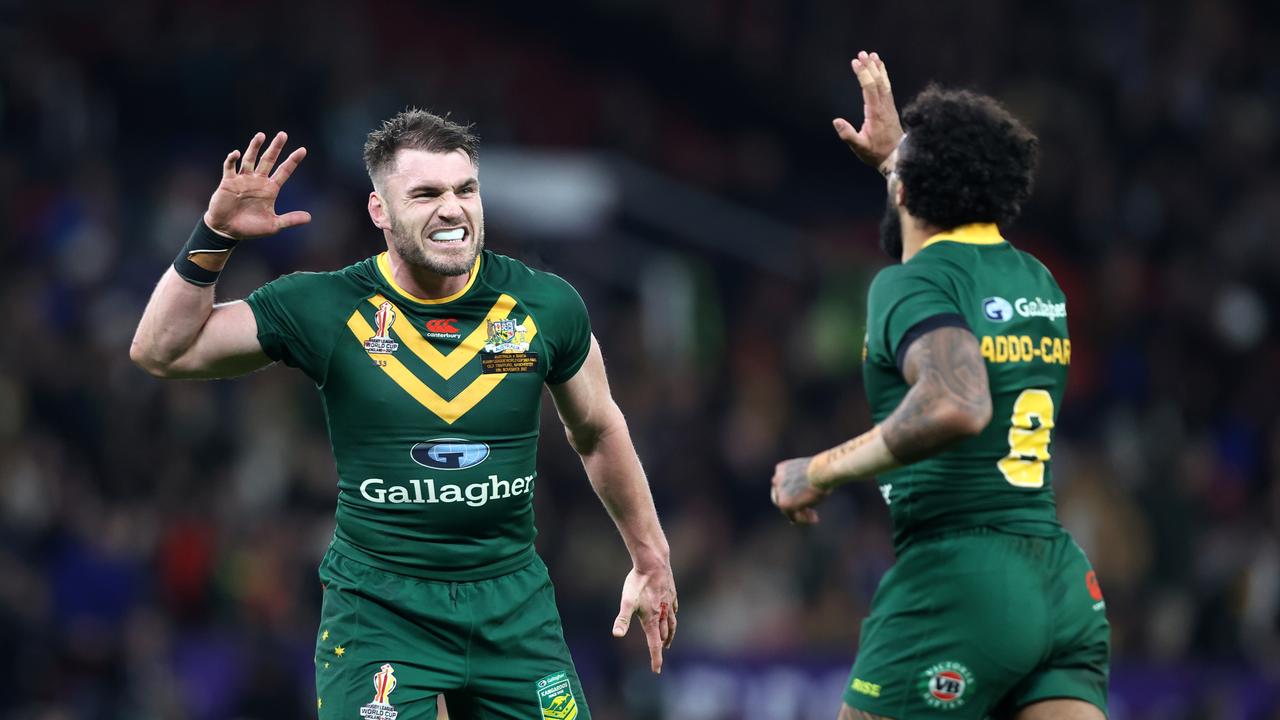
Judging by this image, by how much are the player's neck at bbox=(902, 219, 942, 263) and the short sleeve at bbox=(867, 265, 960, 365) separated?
0.21m

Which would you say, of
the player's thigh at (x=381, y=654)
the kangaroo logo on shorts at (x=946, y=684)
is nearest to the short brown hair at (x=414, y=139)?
the player's thigh at (x=381, y=654)

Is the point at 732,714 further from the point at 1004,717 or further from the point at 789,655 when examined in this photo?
the point at 1004,717

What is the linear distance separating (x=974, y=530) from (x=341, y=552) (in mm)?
1993

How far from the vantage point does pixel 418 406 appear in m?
5.87

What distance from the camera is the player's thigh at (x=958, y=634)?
17.7 ft

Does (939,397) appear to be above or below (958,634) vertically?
above

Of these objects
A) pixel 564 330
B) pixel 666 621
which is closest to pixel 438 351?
pixel 564 330

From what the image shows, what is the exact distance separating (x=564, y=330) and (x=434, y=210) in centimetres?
58

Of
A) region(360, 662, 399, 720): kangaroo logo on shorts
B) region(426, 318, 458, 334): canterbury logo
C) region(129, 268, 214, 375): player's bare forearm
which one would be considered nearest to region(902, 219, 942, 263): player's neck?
region(426, 318, 458, 334): canterbury logo

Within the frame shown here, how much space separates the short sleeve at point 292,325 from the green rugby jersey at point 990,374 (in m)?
1.71

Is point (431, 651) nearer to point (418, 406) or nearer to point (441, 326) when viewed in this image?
point (418, 406)

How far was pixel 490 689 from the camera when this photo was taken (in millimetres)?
5844

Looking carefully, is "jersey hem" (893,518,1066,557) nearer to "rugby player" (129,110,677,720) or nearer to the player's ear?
A: "rugby player" (129,110,677,720)

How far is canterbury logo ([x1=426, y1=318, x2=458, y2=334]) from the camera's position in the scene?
5949 mm
